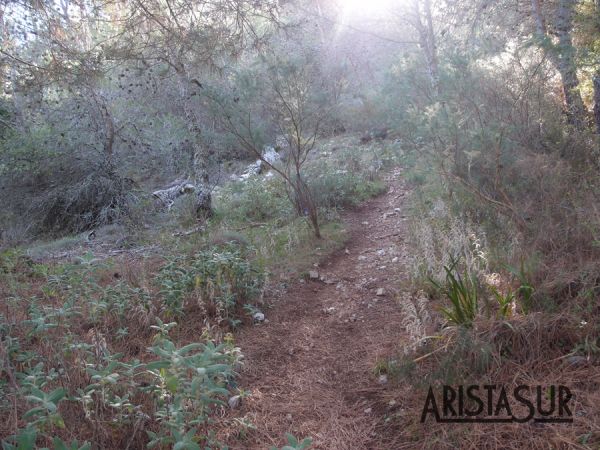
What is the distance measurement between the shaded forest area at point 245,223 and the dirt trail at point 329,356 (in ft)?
0.37

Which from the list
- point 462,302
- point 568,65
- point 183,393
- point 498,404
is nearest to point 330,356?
point 462,302

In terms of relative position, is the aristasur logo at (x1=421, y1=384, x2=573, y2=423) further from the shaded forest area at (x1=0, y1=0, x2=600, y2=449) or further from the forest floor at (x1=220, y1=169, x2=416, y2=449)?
the forest floor at (x1=220, y1=169, x2=416, y2=449)

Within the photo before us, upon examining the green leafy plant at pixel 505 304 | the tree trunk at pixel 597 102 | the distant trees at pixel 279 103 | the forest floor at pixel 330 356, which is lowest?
the forest floor at pixel 330 356

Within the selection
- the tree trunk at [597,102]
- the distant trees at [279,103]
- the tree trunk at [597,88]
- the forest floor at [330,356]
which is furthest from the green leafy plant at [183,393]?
the tree trunk at [597,102]

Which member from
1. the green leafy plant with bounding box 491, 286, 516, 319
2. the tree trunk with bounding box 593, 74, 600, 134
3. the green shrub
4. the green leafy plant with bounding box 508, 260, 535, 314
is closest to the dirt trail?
the green shrub

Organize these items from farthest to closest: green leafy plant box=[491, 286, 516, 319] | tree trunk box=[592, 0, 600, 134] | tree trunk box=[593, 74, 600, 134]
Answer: tree trunk box=[593, 74, 600, 134]
tree trunk box=[592, 0, 600, 134]
green leafy plant box=[491, 286, 516, 319]

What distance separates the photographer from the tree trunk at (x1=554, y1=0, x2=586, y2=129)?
5047mm

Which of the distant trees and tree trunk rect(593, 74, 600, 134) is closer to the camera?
tree trunk rect(593, 74, 600, 134)

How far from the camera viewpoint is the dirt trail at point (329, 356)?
2742mm

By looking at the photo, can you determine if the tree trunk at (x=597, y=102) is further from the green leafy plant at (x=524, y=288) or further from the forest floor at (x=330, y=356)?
the green leafy plant at (x=524, y=288)

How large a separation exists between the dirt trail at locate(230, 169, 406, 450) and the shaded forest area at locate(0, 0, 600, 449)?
0.37 feet

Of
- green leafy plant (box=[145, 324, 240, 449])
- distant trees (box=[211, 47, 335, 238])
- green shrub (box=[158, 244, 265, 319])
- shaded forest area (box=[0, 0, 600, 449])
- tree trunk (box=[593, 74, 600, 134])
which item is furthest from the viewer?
distant trees (box=[211, 47, 335, 238])

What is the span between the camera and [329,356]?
3646 millimetres

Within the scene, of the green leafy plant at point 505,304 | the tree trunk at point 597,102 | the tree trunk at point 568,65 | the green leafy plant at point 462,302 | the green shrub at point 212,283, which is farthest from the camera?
the tree trunk at point 597,102
